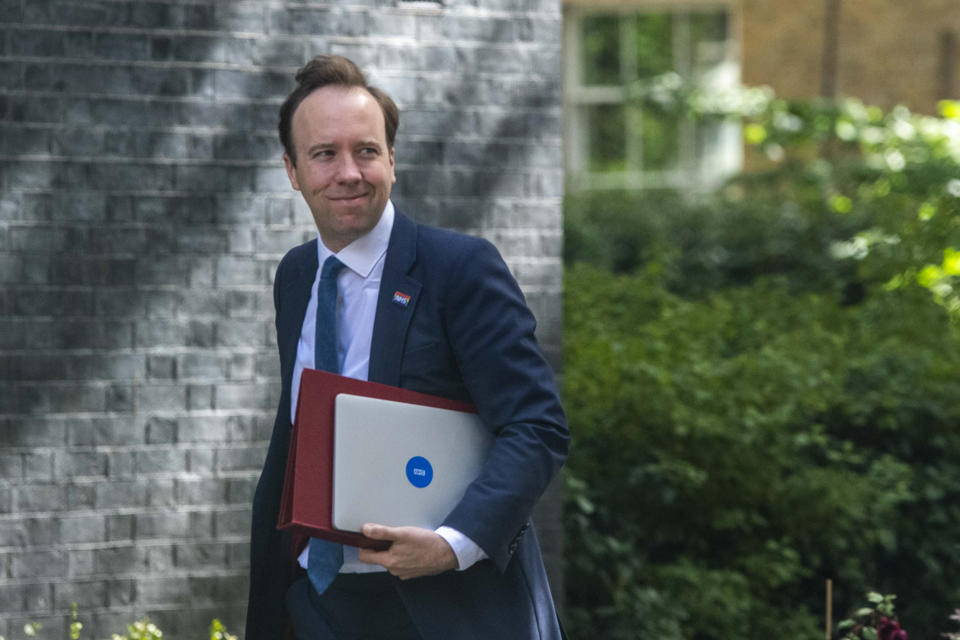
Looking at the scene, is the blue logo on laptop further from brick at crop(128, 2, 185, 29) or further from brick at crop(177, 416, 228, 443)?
brick at crop(128, 2, 185, 29)

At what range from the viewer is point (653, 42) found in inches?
745

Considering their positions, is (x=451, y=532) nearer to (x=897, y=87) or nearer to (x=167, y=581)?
(x=167, y=581)

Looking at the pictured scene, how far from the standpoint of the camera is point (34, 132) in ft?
13.9

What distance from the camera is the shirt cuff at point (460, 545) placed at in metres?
2.23

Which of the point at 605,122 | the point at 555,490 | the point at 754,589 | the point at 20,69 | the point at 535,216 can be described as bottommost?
Result: the point at 754,589

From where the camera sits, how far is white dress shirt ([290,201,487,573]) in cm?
246

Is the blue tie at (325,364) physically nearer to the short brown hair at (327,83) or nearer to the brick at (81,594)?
the short brown hair at (327,83)

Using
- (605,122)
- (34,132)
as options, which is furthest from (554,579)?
(605,122)

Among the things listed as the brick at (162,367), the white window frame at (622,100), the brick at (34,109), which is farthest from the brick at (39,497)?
the white window frame at (622,100)

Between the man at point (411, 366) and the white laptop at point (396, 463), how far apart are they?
62 millimetres

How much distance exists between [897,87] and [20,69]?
14.4m

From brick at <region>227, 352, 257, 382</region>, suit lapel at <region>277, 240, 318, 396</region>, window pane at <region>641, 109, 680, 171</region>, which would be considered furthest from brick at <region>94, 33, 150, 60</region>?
window pane at <region>641, 109, 680, 171</region>

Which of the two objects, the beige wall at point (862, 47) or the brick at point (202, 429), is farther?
the beige wall at point (862, 47)

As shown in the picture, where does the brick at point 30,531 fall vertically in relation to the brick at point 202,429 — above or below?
below
